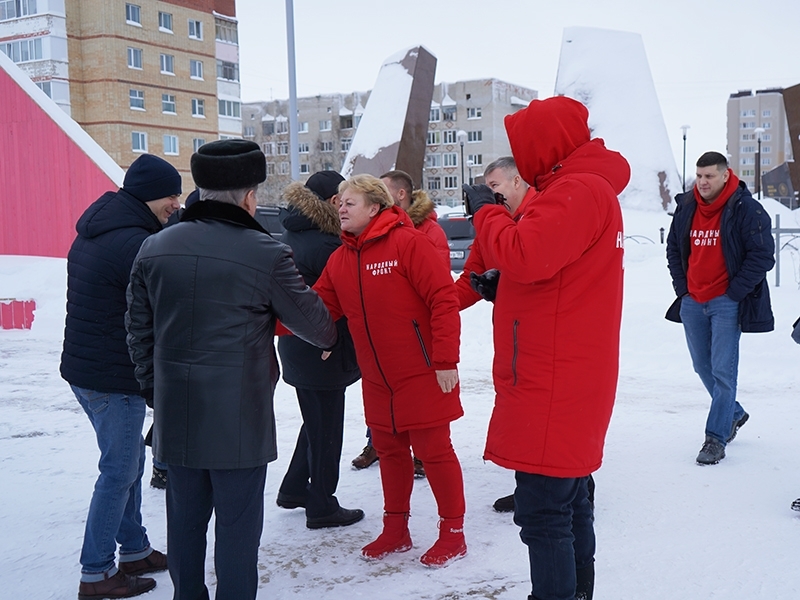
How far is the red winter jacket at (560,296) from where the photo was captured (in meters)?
2.46

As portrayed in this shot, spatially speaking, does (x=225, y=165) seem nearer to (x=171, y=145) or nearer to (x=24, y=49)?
(x=171, y=145)

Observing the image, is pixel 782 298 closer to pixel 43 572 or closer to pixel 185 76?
pixel 43 572

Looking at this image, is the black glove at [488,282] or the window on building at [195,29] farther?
the window on building at [195,29]

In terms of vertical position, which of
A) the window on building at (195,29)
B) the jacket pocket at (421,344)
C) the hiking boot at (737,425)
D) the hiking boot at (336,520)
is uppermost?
the window on building at (195,29)

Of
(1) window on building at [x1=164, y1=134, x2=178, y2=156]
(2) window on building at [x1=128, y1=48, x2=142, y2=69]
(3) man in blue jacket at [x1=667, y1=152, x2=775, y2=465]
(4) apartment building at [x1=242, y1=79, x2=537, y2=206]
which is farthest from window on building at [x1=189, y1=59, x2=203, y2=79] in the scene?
(3) man in blue jacket at [x1=667, y1=152, x2=775, y2=465]

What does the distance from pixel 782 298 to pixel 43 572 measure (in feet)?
30.5

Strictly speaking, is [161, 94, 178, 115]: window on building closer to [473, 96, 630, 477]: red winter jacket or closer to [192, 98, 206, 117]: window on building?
[192, 98, 206, 117]: window on building

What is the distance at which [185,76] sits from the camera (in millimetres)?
46562

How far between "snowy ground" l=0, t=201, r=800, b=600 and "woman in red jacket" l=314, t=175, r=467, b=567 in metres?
0.30

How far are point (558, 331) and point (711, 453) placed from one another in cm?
278

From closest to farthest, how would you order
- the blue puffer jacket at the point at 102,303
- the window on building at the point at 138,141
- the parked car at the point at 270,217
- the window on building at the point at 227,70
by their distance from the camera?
the blue puffer jacket at the point at 102,303, the parked car at the point at 270,217, the window on building at the point at 138,141, the window on building at the point at 227,70

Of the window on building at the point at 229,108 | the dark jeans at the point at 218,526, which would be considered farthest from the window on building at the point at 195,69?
the dark jeans at the point at 218,526

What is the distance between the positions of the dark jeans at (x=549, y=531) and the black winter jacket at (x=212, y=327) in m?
0.92

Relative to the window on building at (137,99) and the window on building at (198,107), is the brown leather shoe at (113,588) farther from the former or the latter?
the window on building at (198,107)
